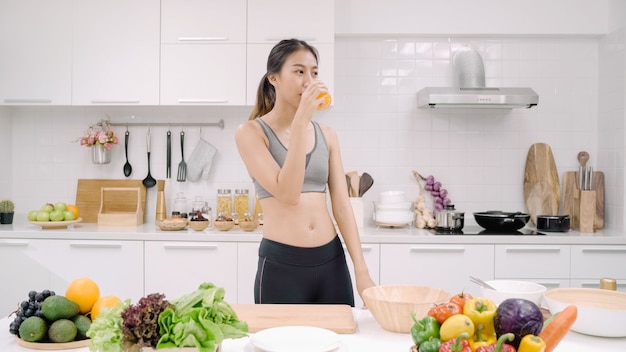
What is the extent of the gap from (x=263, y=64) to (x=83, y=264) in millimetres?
1598

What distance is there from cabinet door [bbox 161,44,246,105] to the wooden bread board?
Result: 218 cm

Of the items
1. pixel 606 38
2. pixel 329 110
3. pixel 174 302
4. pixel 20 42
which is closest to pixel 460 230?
pixel 329 110

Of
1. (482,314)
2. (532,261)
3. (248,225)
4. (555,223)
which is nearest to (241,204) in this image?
(248,225)

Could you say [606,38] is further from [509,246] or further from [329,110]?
[329,110]

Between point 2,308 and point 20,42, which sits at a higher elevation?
point 20,42

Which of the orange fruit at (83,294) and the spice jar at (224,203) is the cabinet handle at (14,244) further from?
the orange fruit at (83,294)

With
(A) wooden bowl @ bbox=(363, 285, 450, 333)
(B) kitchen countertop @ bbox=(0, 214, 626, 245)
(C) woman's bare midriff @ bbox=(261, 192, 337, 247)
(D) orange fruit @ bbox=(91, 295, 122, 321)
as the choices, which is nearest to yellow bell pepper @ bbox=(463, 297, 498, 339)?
(A) wooden bowl @ bbox=(363, 285, 450, 333)

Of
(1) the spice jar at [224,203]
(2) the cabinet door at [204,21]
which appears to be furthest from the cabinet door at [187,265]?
(2) the cabinet door at [204,21]

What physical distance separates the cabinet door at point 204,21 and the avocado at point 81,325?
8.22 ft

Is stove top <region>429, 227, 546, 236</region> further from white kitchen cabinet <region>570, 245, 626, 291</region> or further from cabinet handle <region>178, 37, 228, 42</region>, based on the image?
cabinet handle <region>178, 37, 228, 42</region>

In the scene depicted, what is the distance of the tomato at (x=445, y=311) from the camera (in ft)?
3.80

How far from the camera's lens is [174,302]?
1.19 meters

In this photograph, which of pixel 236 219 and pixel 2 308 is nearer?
pixel 2 308

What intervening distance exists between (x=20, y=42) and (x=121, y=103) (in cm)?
74
